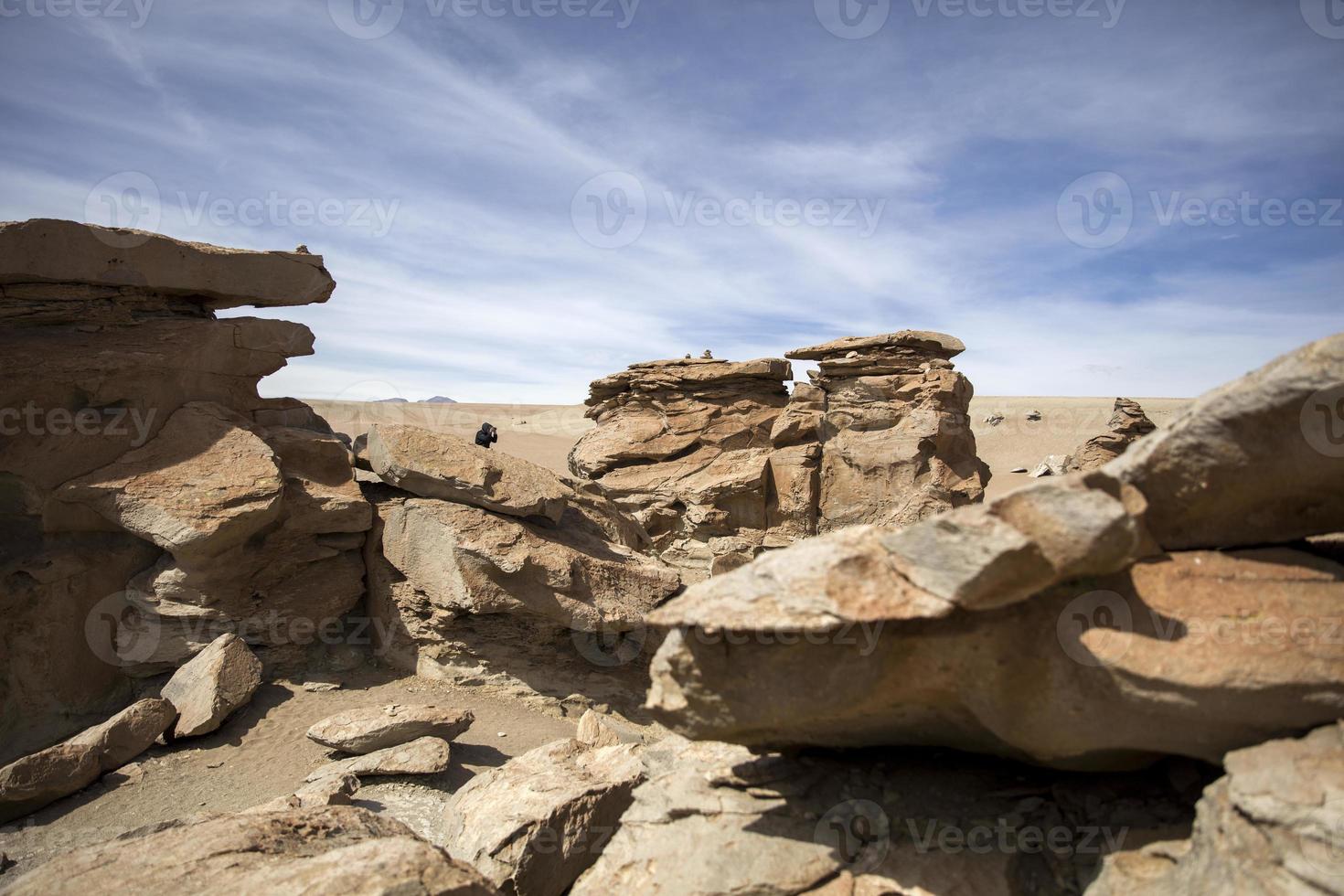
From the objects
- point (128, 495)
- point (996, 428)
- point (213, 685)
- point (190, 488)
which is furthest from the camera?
point (996, 428)

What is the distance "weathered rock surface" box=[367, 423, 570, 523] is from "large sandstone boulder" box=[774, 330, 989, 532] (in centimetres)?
566

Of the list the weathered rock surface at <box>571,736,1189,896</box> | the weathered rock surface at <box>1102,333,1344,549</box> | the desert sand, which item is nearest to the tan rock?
the weathered rock surface at <box>571,736,1189,896</box>

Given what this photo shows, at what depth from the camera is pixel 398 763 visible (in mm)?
5746

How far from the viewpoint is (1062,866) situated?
288cm

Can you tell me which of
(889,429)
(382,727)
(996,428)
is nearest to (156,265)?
(382,727)

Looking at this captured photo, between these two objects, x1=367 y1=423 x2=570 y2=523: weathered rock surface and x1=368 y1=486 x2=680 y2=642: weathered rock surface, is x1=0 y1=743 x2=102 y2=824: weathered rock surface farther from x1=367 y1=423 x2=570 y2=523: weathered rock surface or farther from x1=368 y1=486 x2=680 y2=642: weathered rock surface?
x1=367 y1=423 x2=570 y2=523: weathered rock surface

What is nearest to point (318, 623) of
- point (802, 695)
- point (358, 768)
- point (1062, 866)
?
point (358, 768)

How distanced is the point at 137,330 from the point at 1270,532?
9092mm

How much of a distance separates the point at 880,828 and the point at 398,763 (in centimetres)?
390

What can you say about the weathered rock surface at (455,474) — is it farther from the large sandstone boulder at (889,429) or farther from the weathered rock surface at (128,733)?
the large sandstone boulder at (889,429)

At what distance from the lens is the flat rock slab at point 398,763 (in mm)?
5703

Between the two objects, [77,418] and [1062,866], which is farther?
[77,418]

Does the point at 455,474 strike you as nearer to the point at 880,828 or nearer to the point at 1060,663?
the point at 880,828

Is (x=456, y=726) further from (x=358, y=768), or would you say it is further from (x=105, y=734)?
(x=105, y=734)
